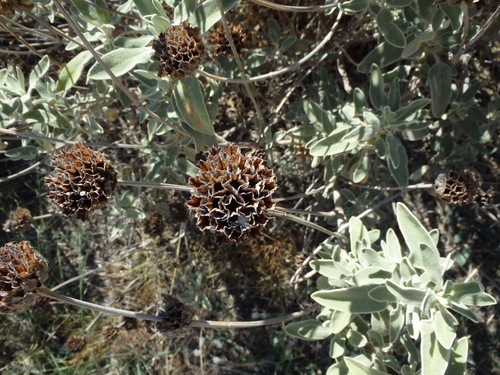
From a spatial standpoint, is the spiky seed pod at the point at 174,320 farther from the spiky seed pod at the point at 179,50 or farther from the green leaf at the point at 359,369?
the spiky seed pod at the point at 179,50

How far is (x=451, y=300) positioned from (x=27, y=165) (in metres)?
4.53

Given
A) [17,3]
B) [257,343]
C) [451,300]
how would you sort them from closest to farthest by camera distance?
[451,300] < [17,3] < [257,343]

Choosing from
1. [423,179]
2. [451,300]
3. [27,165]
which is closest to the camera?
[451,300]

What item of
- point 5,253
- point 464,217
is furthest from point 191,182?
point 464,217

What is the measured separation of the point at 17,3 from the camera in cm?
257

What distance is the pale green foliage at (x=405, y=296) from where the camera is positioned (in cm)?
207

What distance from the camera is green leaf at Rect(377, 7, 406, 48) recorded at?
2.68 metres

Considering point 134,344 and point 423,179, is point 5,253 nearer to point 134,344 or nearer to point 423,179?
point 134,344

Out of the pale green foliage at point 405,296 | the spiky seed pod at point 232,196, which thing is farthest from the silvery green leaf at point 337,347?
the spiky seed pod at point 232,196

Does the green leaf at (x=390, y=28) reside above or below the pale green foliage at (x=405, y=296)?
above

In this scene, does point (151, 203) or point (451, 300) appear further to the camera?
point (151, 203)

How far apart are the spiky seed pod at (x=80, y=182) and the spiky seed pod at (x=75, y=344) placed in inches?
112

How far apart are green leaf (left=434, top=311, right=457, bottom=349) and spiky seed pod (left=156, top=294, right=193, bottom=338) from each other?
4.57 feet

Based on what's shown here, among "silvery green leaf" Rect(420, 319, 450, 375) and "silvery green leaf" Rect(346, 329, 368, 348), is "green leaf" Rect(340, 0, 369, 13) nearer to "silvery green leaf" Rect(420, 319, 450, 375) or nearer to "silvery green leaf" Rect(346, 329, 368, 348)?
"silvery green leaf" Rect(420, 319, 450, 375)
